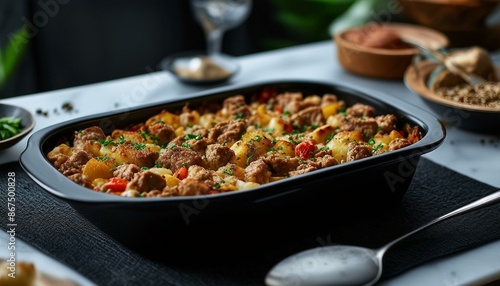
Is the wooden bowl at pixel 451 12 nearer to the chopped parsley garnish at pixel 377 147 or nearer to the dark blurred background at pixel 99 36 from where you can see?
the dark blurred background at pixel 99 36

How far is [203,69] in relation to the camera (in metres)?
3.21

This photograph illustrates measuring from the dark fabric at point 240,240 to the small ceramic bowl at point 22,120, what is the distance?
0.59 feet

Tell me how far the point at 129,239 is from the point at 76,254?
0.16m

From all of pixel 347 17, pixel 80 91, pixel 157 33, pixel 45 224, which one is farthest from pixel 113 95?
pixel 157 33

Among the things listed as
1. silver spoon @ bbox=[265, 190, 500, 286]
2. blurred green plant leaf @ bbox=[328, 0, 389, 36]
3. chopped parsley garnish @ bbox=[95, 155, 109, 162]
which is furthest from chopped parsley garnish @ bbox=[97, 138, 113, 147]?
blurred green plant leaf @ bbox=[328, 0, 389, 36]

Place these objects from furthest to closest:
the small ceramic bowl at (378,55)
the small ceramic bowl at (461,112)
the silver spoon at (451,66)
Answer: the small ceramic bowl at (378,55) → the silver spoon at (451,66) → the small ceramic bowl at (461,112)

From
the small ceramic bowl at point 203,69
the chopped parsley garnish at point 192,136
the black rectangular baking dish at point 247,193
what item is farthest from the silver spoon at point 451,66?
the chopped parsley garnish at point 192,136

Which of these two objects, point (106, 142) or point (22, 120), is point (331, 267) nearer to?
point (106, 142)

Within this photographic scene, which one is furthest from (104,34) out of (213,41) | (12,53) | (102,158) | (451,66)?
(102,158)

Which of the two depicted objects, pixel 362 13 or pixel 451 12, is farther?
pixel 362 13

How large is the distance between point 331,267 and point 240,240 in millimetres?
253

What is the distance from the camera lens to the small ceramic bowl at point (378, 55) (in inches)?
124

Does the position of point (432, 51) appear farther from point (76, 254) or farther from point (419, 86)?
point (76, 254)

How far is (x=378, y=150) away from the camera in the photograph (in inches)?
80.4
